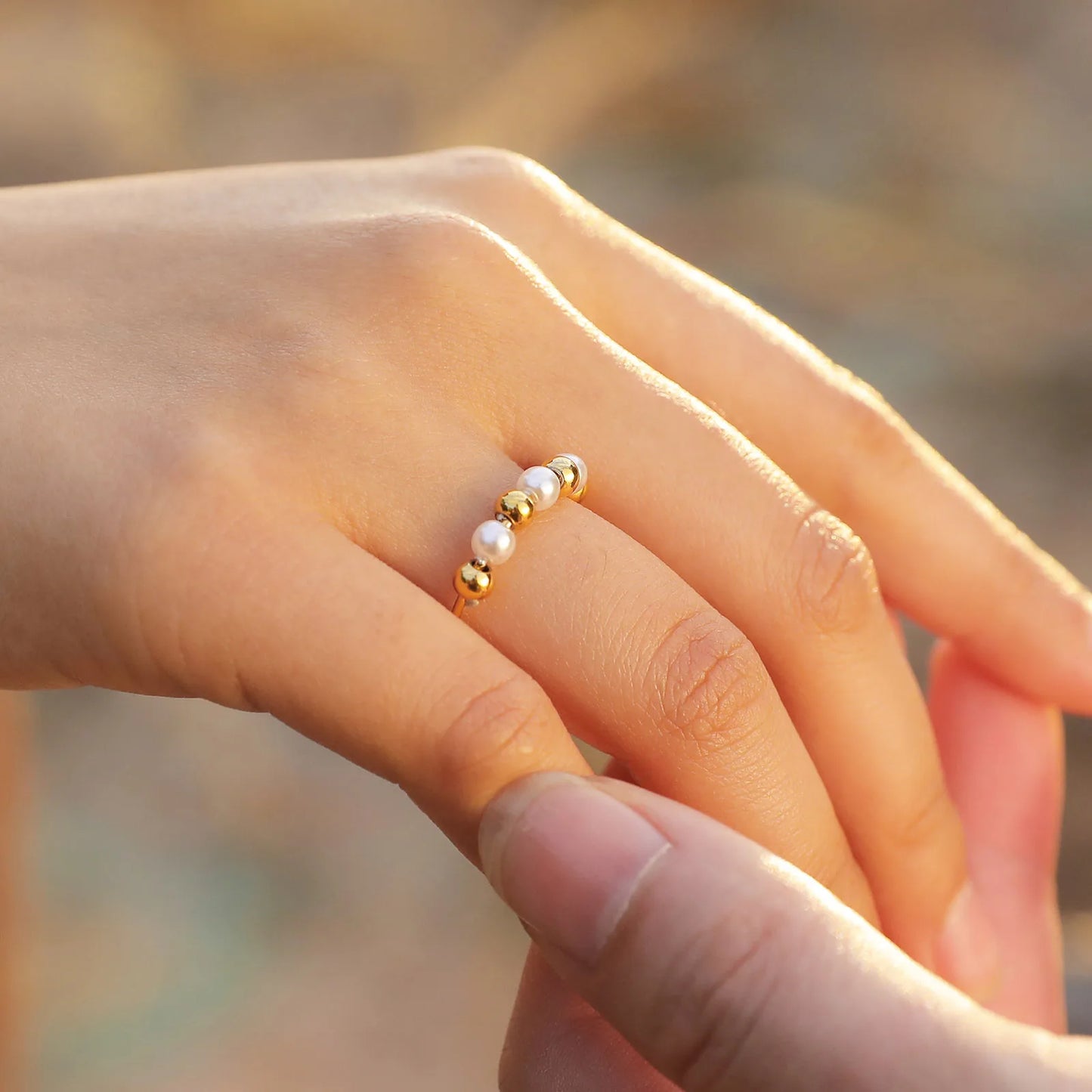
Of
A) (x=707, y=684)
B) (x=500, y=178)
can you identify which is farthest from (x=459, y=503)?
(x=500, y=178)

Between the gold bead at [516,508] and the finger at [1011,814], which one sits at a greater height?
the gold bead at [516,508]

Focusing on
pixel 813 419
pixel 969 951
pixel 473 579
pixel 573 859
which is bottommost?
pixel 969 951

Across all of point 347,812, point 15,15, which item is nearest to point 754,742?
point 347,812

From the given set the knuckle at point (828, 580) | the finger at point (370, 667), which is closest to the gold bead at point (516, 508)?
the finger at point (370, 667)

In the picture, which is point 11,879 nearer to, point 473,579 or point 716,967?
point 473,579

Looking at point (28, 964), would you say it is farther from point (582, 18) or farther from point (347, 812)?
point (582, 18)

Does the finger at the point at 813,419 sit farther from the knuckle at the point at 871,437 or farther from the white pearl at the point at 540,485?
the white pearl at the point at 540,485
